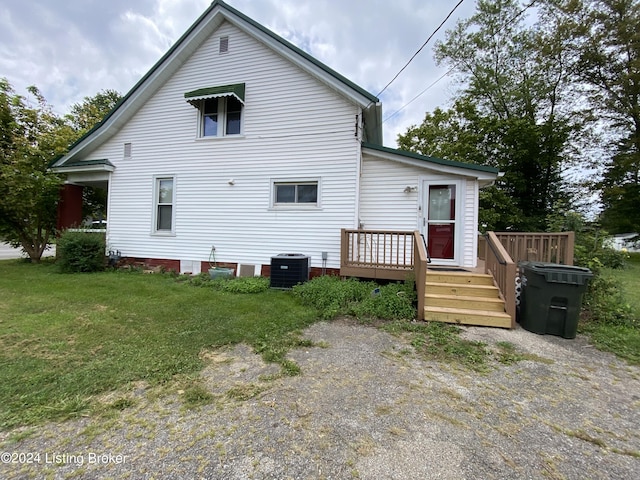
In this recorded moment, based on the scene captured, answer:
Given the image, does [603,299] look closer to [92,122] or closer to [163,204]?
[163,204]

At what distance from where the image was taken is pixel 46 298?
17.4 ft

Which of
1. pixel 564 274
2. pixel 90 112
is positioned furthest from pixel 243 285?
pixel 90 112

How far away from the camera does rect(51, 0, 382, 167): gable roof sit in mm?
6844

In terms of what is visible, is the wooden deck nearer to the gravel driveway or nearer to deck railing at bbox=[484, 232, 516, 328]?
deck railing at bbox=[484, 232, 516, 328]

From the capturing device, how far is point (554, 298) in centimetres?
414

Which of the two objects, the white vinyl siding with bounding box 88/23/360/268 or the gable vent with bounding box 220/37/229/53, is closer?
the white vinyl siding with bounding box 88/23/360/268

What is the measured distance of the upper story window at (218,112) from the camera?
25.1ft

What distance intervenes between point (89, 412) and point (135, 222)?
795cm

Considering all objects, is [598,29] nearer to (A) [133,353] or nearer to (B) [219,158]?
(B) [219,158]

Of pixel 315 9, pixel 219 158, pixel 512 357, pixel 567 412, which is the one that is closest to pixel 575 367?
pixel 512 357

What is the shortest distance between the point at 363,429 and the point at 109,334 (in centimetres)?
360

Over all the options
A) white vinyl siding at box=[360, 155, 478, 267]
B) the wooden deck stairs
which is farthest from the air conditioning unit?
the wooden deck stairs

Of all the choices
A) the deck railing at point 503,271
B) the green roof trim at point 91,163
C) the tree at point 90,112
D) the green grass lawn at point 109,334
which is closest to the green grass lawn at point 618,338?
the deck railing at point 503,271

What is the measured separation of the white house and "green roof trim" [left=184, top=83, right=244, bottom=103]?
0.15 feet
